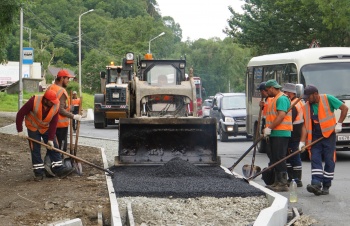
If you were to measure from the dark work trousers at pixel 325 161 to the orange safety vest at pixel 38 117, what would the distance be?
452 cm

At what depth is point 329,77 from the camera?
18.7 m

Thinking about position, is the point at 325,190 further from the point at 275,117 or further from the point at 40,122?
the point at 40,122

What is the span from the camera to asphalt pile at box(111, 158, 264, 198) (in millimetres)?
11242

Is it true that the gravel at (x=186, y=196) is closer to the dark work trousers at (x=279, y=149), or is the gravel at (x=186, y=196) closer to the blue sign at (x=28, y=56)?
the dark work trousers at (x=279, y=149)

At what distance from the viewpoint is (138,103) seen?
54.3ft

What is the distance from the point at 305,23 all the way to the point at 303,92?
2557 cm

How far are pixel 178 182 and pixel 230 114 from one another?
14.8 meters

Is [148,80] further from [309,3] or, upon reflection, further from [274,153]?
[309,3]

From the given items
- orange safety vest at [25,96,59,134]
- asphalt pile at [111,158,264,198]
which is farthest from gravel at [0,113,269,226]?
orange safety vest at [25,96,59,134]

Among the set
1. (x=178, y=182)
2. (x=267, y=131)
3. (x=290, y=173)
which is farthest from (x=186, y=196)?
(x=290, y=173)

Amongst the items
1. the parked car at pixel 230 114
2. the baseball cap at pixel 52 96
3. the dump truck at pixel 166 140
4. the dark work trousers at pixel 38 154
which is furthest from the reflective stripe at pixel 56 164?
the parked car at pixel 230 114

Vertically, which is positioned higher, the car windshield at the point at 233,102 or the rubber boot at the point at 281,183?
the car windshield at the point at 233,102

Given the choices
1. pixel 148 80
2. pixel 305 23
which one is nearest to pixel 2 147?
pixel 148 80

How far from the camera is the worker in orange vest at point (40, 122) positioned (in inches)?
525
